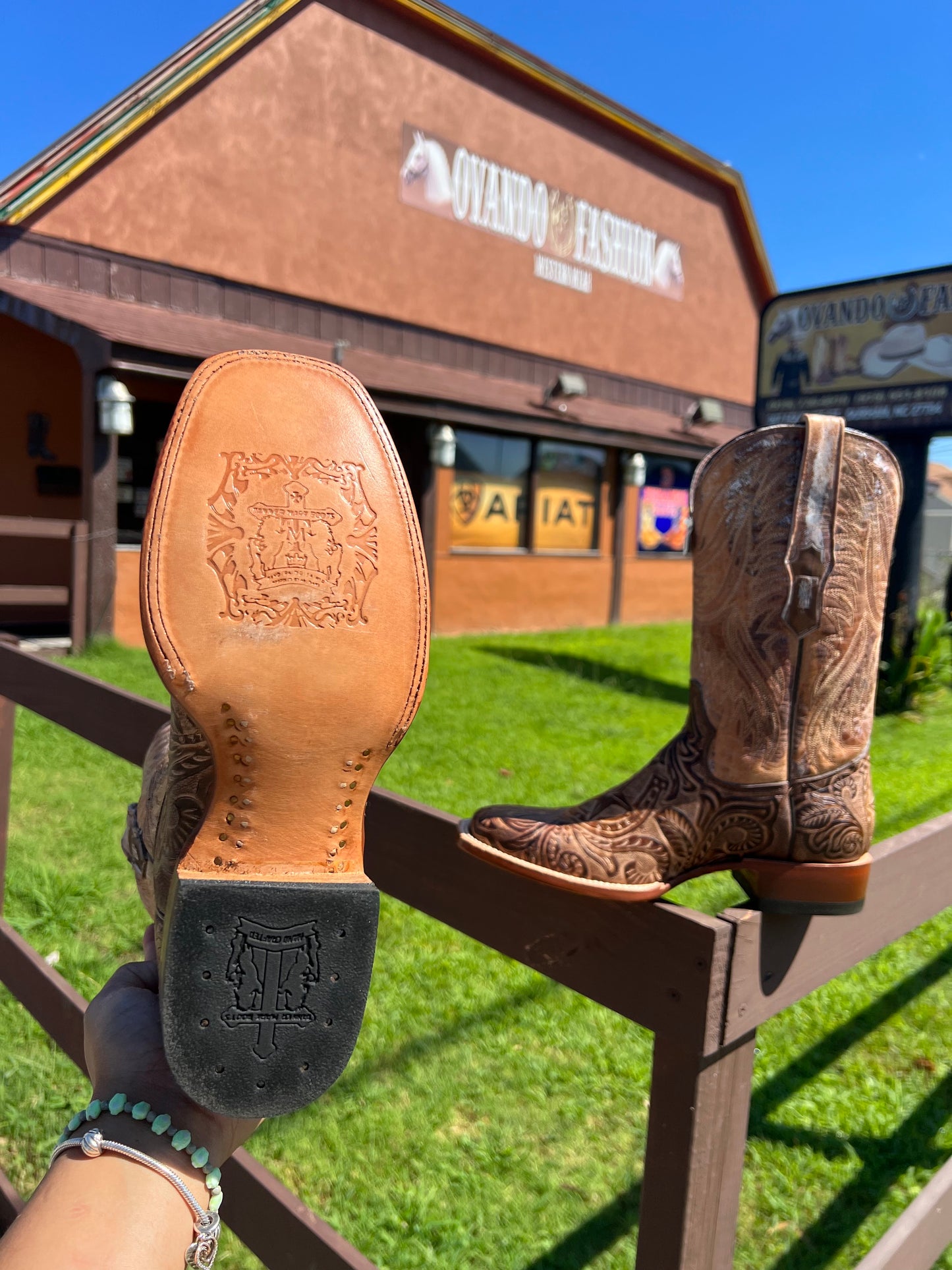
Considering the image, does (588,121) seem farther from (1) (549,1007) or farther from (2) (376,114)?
(1) (549,1007)

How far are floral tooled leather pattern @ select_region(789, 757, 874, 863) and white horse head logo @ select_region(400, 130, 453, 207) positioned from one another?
10420 mm

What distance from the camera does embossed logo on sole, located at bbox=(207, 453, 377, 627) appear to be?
83cm

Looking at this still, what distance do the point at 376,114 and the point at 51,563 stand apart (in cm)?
591

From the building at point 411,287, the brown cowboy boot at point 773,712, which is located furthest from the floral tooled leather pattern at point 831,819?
the building at point 411,287

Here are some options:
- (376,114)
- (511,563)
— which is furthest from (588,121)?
(511,563)

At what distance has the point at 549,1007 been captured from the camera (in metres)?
2.84

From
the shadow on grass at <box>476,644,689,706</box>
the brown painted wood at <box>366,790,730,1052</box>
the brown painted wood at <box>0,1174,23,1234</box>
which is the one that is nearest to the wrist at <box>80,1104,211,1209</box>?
the brown painted wood at <box>366,790,730,1052</box>

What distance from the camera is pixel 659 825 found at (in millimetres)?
1104

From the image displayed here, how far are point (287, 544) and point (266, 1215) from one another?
1.20m

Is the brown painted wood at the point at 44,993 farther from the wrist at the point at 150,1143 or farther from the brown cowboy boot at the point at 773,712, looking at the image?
the brown cowboy boot at the point at 773,712

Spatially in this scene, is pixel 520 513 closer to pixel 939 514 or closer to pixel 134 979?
pixel 134 979

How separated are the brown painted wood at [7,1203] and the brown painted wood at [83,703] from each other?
2.93 ft


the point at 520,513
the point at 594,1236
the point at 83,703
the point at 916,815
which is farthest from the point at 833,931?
the point at 520,513

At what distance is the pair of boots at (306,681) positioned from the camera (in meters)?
0.78
